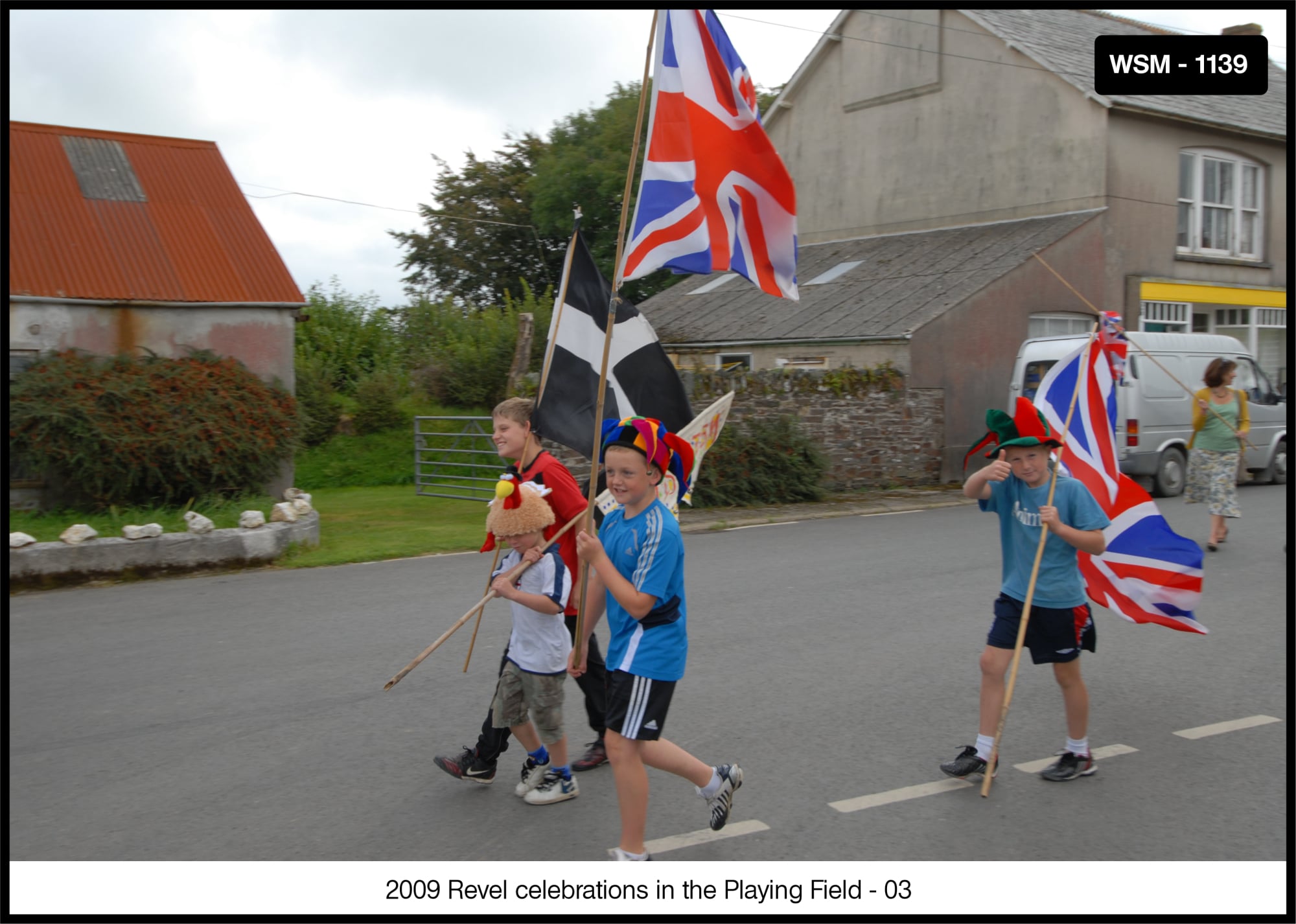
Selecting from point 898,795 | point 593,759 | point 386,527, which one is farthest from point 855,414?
point 898,795

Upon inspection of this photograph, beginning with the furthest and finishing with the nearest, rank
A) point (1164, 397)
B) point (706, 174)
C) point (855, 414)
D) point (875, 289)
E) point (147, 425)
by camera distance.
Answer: point (875, 289) < point (855, 414) < point (1164, 397) < point (147, 425) < point (706, 174)

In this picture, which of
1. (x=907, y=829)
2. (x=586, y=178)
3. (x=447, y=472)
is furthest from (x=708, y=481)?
(x=586, y=178)

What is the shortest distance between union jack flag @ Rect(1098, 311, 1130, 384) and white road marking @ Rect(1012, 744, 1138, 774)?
1.67 metres

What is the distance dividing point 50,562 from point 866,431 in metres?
12.2

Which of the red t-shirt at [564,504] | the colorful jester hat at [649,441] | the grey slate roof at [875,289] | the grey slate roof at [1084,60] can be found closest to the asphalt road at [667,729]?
the red t-shirt at [564,504]

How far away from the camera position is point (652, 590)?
3.60 meters

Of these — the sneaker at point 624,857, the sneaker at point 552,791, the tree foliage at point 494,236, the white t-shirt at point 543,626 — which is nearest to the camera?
the sneaker at point 624,857

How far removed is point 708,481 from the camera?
1497cm

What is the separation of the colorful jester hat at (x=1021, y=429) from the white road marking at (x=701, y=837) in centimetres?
181

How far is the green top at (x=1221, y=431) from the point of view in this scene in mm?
10484

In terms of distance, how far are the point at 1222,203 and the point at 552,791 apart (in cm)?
2417

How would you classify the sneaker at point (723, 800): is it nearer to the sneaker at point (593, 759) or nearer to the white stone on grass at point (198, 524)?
the sneaker at point (593, 759)

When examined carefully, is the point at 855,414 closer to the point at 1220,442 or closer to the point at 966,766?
the point at 1220,442

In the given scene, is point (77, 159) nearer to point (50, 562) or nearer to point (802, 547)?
point (50, 562)
